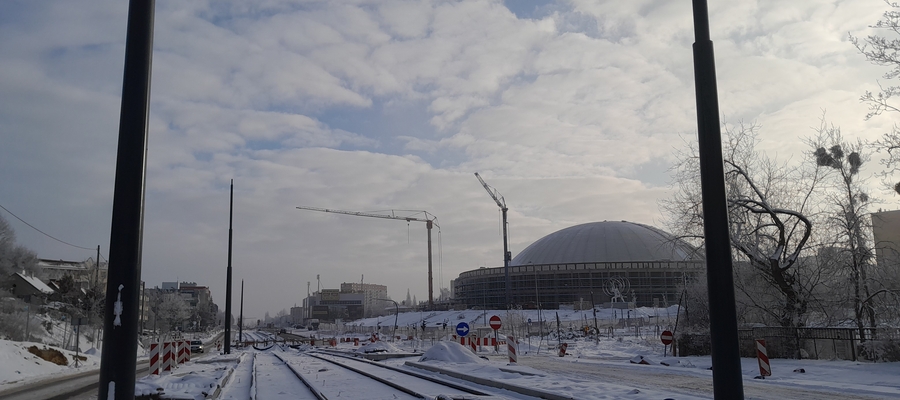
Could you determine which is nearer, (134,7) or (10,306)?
(134,7)

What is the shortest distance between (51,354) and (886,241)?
45057 millimetres

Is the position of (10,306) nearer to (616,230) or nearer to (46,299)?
(46,299)

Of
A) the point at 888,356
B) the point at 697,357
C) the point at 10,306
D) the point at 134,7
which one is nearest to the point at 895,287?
the point at 888,356

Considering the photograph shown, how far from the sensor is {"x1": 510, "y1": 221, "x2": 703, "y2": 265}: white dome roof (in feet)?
504

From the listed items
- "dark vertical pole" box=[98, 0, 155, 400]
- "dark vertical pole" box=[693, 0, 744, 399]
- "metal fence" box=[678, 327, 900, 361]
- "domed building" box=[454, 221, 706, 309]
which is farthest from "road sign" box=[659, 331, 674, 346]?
"domed building" box=[454, 221, 706, 309]

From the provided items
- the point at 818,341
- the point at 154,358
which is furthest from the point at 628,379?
the point at 154,358

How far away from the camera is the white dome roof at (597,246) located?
504 feet

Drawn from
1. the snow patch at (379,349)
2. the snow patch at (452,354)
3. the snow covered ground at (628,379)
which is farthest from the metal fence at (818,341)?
the snow patch at (379,349)

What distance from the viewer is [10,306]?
57.1 metres

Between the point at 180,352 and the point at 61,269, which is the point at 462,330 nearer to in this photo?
the point at 180,352

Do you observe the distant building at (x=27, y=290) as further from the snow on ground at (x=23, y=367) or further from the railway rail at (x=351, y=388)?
the railway rail at (x=351, y=388)

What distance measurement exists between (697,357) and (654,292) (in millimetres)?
118967

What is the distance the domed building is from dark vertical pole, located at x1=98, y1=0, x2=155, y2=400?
13291 centimetres

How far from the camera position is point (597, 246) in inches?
6250
